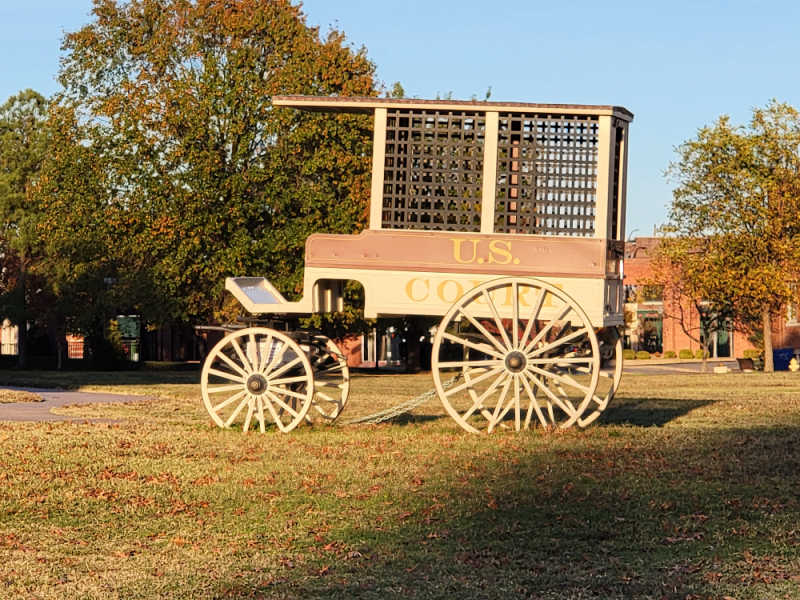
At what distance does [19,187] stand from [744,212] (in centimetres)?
2742

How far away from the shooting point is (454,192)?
1507 cm

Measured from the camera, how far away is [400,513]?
28.9ft

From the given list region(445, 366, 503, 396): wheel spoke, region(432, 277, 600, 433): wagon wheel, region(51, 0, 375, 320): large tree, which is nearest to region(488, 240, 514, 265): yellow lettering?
region(432, 277, 600, 433): wagon wheel

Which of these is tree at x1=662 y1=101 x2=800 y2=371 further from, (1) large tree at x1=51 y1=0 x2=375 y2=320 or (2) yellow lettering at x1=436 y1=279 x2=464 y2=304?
(2) yellow lettering at x1=436 y1=279 x2=464 y2=304

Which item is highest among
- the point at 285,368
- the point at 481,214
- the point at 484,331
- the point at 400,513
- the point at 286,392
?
the point at 481,214

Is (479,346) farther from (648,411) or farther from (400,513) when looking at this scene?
(648,411)

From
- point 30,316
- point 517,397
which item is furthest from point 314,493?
point 30,316

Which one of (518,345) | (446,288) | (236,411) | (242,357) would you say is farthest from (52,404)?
(518,345)

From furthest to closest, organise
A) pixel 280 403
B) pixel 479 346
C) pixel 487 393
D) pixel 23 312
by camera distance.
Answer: pixel 23 312, pixel 280 403, pixel 487 393, pixel 479 346

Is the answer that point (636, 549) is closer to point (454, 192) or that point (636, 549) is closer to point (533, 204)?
point (533, 204)

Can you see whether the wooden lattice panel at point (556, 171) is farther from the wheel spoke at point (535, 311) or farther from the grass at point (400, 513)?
the grass at point (400, 513)

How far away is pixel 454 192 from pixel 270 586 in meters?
8.96

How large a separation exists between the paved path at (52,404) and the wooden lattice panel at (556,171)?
255 inches

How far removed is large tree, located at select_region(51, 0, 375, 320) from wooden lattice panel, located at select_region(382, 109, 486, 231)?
2215 centimetres
